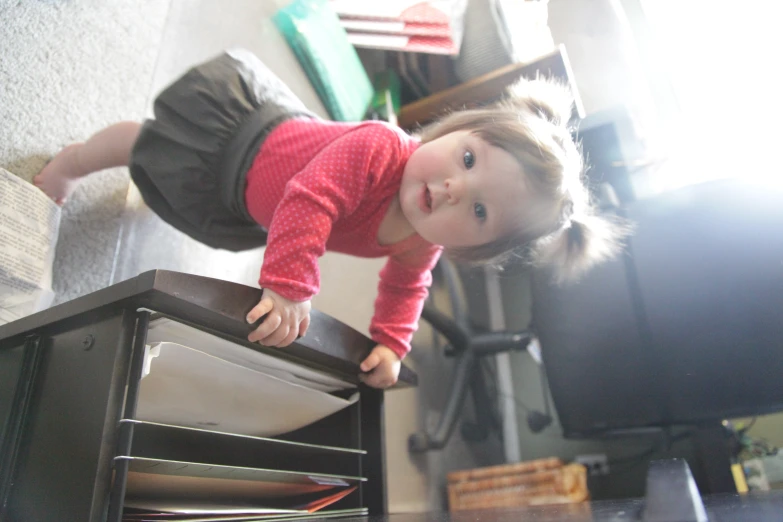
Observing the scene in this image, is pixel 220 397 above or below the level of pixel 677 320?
below

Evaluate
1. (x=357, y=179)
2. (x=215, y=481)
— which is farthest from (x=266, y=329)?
(x=357, y=179)

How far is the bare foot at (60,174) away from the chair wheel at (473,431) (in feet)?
3.65

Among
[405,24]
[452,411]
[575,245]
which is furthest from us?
[405,24]

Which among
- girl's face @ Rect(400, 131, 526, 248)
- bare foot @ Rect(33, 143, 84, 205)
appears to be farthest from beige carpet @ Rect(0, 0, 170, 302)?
girl's face @ Rect(400, 131, 526, 248)

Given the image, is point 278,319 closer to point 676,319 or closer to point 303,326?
point 303,326

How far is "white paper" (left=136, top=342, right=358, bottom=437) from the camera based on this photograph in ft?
1.64

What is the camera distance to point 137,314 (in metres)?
0.45

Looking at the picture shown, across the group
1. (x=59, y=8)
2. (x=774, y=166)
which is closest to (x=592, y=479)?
(x=774, y=166)

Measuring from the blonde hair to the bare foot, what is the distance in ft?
1.64

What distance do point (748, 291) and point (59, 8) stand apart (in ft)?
4.04

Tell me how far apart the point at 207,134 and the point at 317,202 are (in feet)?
0.90

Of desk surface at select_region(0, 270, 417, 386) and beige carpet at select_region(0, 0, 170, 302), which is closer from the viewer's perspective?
desk surface at select_region(0, 270, 417, 386)

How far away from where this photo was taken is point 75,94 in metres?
0.89

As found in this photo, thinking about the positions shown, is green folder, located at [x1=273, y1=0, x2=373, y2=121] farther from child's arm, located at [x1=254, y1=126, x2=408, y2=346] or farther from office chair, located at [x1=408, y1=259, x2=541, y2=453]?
child's arm, located at [x1=254, y1=126, x2=408, y2=346]
